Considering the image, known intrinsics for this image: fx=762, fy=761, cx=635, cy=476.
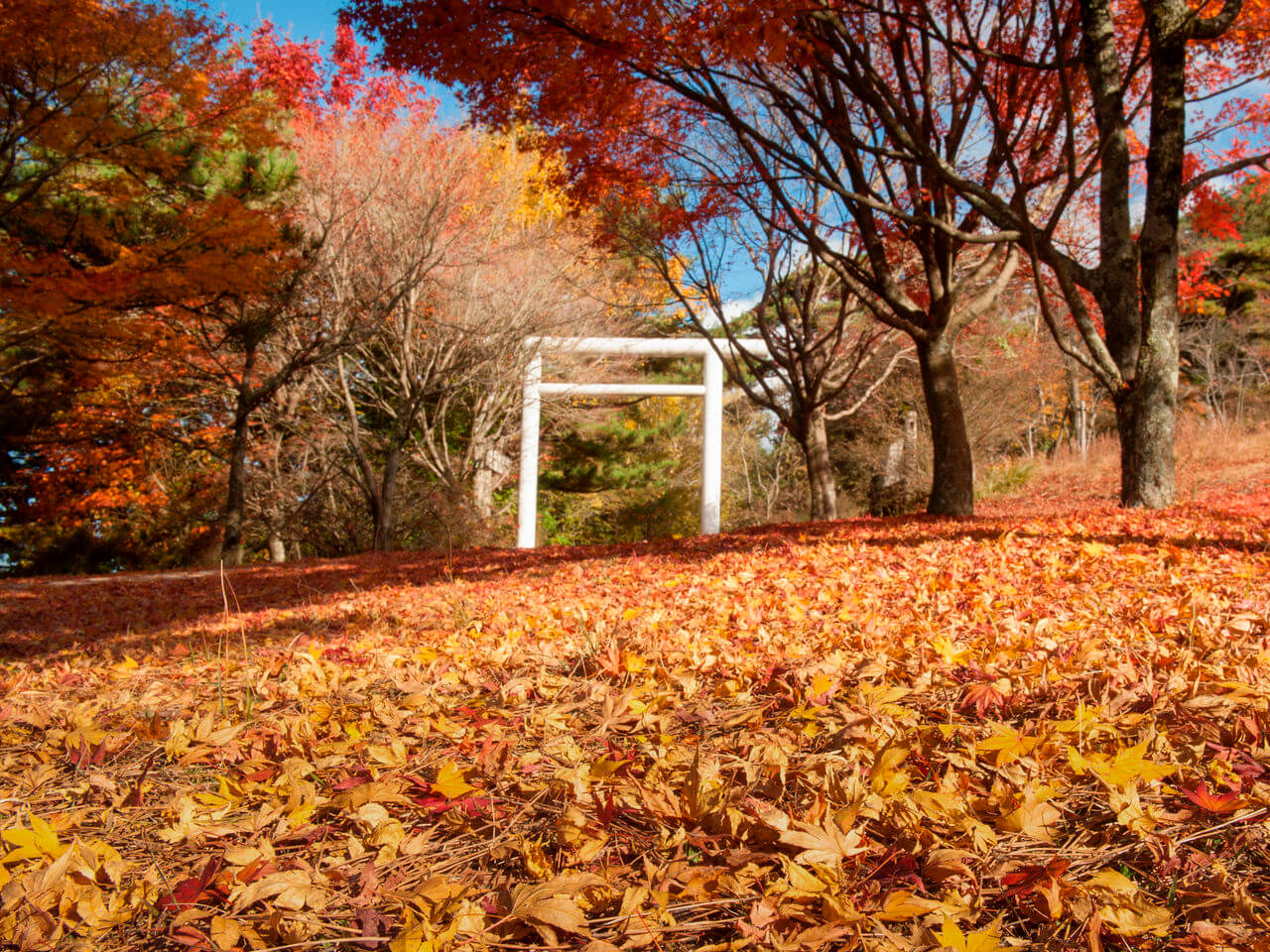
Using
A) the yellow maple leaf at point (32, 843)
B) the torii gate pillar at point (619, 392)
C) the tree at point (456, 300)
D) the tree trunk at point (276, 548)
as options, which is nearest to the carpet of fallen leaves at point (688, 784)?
the yellow maple leaf at point (32, 843)

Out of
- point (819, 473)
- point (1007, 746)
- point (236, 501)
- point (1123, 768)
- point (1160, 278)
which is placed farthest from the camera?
point (236, 501)

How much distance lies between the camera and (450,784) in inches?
55.0

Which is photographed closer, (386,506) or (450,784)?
(450,784)

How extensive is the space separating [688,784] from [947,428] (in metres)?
6.17

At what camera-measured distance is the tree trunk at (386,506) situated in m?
11.1

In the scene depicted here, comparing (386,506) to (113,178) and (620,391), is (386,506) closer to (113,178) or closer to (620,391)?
(113,178)

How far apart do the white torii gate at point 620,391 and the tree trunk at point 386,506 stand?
293cm

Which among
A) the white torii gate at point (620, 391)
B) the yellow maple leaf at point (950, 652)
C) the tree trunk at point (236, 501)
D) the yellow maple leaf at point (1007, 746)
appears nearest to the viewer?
the yellow maple leaf at point (1007, 746)

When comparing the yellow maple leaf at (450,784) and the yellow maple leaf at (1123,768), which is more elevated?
the yellow maple leaf at (1123,768)

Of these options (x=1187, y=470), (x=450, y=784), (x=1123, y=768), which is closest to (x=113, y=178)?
(x=450, y=784)

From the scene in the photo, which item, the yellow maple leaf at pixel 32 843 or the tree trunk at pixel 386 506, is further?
the tree trunk at pixel 386 506

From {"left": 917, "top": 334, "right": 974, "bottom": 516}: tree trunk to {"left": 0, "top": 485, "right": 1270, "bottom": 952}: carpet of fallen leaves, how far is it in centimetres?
406

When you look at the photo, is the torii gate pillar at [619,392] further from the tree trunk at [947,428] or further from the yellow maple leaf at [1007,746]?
the yellow maple leaf at [1007,746]

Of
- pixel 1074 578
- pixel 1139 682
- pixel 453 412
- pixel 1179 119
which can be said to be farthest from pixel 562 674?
pixel 453 412
